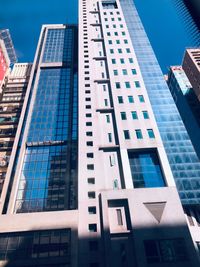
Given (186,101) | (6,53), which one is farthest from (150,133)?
(186,101)

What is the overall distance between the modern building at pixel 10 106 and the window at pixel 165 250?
2767cm

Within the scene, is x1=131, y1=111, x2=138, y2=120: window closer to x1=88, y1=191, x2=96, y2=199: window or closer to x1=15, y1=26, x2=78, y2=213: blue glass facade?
x1=15, y1=26, x2=78, y2=213: blue glass facade

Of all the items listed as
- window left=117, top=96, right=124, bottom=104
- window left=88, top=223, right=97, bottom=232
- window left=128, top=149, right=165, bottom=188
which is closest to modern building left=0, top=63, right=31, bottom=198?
window left=88, top=223, right=97, bottom=232

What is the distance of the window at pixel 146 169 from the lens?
108ft

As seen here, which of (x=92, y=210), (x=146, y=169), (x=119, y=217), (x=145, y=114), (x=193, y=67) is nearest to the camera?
(x=119, y=217)

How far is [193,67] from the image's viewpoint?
3211 inches

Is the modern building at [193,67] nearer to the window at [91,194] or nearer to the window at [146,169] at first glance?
the window at [146,169]

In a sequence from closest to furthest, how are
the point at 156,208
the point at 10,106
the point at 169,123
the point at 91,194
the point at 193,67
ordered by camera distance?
→ the point at 156,208 → the point at 91,194 → the point at 10,106 → the point at 169,123 → the point at 193,67

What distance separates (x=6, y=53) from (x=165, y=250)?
6227cm

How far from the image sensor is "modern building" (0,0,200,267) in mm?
27078

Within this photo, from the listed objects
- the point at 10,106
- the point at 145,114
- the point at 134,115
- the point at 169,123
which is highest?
the point at 10,106

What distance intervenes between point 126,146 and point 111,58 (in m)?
25.3

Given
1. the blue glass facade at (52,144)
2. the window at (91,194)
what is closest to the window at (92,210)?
the window at (91,194)

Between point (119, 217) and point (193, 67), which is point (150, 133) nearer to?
point (119, 217)
